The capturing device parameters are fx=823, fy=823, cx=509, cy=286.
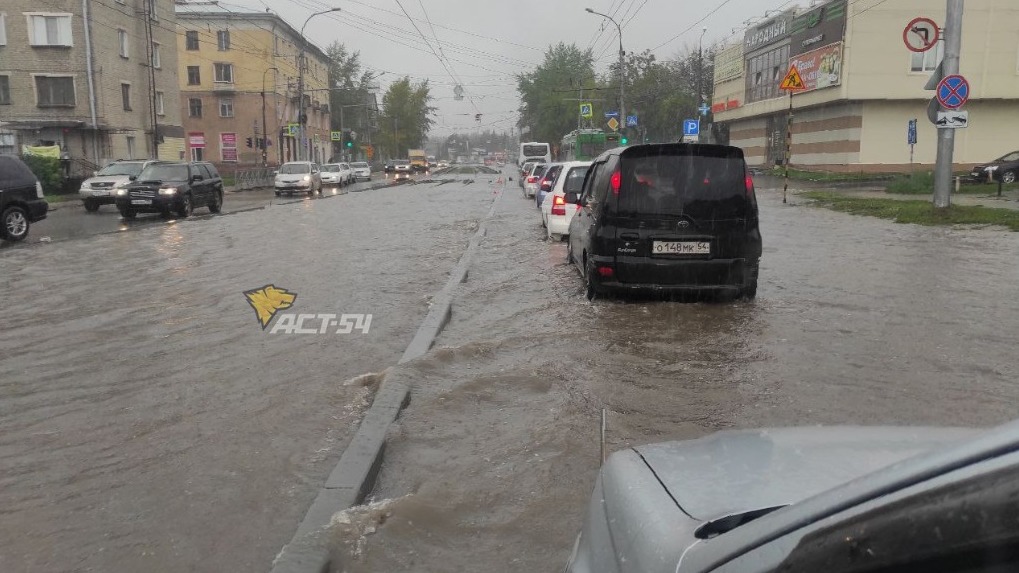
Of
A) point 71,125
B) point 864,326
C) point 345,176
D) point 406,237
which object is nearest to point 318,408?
point 864,326

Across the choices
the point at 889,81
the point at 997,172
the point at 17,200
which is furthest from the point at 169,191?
the point at 889,81

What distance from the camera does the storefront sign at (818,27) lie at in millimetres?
38938

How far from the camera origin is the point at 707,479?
1.87 metres

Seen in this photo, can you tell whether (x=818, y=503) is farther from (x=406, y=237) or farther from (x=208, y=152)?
(x=208, y=152)

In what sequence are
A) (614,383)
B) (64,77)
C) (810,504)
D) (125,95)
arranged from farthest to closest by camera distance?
(125,95) < (64,77) < (614,383) < (810,504)

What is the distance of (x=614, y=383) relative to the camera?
5910mm

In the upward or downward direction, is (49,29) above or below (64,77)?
above

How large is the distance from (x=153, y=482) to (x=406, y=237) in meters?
12.5

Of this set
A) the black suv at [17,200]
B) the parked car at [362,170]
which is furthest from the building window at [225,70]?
the black suv at [17,200]

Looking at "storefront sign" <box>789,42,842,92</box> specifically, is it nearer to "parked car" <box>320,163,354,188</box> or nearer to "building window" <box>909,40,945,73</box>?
"building window" <box>909,40,945,73</box>

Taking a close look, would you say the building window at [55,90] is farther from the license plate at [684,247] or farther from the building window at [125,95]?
the license plate at [684,247]

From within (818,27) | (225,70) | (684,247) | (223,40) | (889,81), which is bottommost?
(684,247)

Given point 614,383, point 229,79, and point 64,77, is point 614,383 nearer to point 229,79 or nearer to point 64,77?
point 64,77

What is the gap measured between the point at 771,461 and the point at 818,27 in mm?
44124
